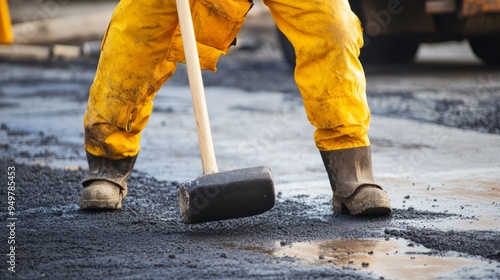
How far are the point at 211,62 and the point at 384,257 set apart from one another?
1187 millimetres

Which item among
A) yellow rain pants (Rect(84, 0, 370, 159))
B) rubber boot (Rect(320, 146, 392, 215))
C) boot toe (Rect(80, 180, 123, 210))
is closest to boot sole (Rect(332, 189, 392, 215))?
rubber boot (Rect(320, 146, 392, 215))

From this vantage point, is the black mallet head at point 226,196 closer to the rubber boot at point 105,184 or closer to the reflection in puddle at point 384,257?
the reflection in puddle at point 384,257

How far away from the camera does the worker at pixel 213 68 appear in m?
3.36

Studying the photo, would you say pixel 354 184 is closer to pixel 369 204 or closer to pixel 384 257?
pixel 369 204

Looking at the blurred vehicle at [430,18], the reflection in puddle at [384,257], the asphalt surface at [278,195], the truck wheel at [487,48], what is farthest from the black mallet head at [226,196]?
the truck wheel at [487,48]

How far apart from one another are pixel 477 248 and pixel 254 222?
812mm

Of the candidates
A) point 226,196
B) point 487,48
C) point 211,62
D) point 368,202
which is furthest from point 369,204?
point 487,48

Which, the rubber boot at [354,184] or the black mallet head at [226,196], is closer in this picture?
Answer: the black mallet head at [226,196]

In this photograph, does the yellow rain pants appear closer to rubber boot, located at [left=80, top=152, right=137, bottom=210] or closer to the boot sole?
rubber boot, located at [left=80, top=152, right=137, bottom=210]

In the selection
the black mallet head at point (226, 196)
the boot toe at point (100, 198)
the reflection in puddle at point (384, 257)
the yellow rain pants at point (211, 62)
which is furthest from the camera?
the boot toe at point (100, 198)

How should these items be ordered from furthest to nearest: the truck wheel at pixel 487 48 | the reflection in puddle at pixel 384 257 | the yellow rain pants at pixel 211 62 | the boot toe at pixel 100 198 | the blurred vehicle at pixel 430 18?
1. the truck wheel at pixel 487 48
2. the blurred vehicle at pixel 430 18
3. the boot toe at pixel 100 198
4. the yellow rain pants at pixel 211 62
5. the reflection in puddle at pixel 384 257

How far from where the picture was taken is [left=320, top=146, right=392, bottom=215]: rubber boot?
3.38m

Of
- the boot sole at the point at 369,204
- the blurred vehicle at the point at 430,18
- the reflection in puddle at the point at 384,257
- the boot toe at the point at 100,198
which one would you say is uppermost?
the blurred vehicle at the point at 430,18

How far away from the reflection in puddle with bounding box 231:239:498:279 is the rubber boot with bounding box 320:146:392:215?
358mm
